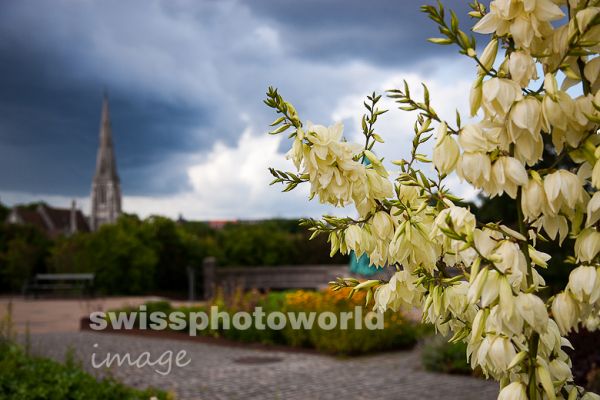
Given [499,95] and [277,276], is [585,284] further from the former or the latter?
[277,276]

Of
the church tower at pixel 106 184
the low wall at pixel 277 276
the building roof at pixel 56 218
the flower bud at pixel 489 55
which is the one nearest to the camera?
the flower bud at pixel 489 55

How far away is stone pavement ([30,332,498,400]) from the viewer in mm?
6891

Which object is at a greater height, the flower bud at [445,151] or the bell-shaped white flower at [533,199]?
the flower bud at [445,151]

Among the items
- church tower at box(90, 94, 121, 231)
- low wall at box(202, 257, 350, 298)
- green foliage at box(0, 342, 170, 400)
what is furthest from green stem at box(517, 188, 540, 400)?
church tower at box(90, 94, 121, 231)

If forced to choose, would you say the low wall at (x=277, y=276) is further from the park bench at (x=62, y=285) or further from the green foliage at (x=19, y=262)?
the green foliage at (x=19, y=262)

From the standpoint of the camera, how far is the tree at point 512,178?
3.62 ft

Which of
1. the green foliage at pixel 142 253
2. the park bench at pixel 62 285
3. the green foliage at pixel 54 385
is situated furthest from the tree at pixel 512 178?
the park bench at pixel 62 285

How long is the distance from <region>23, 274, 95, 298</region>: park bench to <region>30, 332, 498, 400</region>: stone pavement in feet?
31.4

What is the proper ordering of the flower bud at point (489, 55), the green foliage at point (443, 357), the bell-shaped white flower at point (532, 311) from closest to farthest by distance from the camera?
the bell-shaped white flower at point (532, 311) < the flower bud at point (489, 55) < the green foliage at point (443, 357)

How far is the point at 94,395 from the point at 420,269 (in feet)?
13.8

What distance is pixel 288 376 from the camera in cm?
781

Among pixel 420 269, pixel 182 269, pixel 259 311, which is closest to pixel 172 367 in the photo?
pixel 259 311

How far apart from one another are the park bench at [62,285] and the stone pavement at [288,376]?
959 cm

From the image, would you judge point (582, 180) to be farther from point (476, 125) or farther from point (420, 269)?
point (420, 269)
